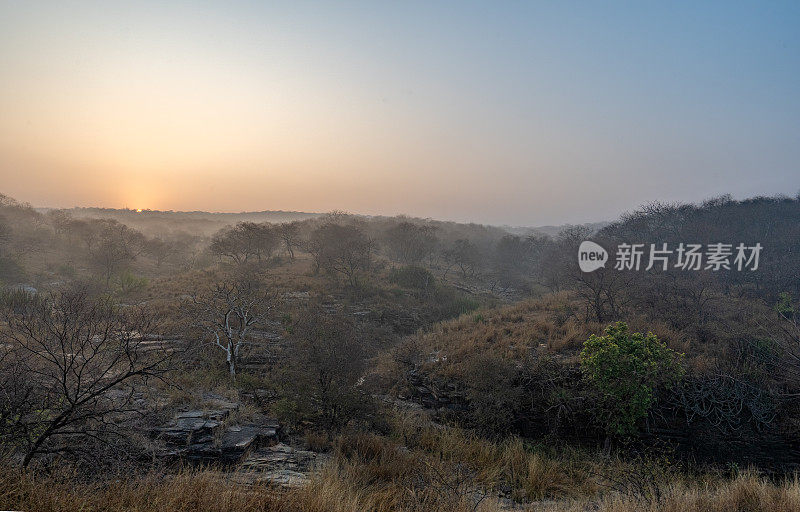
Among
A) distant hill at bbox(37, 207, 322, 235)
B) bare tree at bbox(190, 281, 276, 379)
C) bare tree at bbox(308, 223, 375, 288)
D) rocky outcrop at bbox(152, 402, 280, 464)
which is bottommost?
rocky outcrop at bbox(152, 402, 280, 464)

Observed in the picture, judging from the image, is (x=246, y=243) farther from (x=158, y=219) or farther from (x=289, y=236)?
(x=158, y=219)

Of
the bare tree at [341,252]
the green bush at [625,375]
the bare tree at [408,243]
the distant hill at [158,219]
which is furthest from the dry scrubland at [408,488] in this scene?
the distant hill at [158,219]

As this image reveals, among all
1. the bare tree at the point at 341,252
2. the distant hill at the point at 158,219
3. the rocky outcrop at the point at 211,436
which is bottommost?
the rocky outcrop at the point at 211,436

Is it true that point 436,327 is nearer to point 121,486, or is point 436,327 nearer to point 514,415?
point 514,415

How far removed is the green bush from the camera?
385 inches

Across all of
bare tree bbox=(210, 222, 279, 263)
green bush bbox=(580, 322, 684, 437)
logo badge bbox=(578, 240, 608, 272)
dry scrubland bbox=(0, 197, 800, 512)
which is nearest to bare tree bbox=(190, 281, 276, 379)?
dry scrubland bbox=(0, 197, 800, 512)

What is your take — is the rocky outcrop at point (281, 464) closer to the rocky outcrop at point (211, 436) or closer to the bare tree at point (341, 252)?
the rocky outcrop at point (211, 436)

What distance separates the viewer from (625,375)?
32.8ft

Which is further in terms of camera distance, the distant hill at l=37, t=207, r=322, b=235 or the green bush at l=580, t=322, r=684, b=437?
the distant hill at l=37, t=207, r=322, b=235

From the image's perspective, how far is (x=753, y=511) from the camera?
439 centimetres

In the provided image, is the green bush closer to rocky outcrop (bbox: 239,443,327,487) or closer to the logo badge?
rocky outcrop (bbox: 239,443,327,487)

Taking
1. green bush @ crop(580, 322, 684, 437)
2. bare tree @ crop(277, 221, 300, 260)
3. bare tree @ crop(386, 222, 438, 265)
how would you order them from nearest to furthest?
1. green bush @ crop(580, 322, 684, 437)
2. bare tree @ crop(277, 221, 300, 260)
3. bare tree @ crop(386, 222, 438, 265)

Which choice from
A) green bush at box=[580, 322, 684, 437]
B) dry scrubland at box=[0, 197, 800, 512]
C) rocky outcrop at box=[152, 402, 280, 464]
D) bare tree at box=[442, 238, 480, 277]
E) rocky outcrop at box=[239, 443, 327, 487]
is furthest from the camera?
bare tree at box=[442, 238, 480, 277]

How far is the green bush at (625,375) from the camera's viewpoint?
32.1ft
